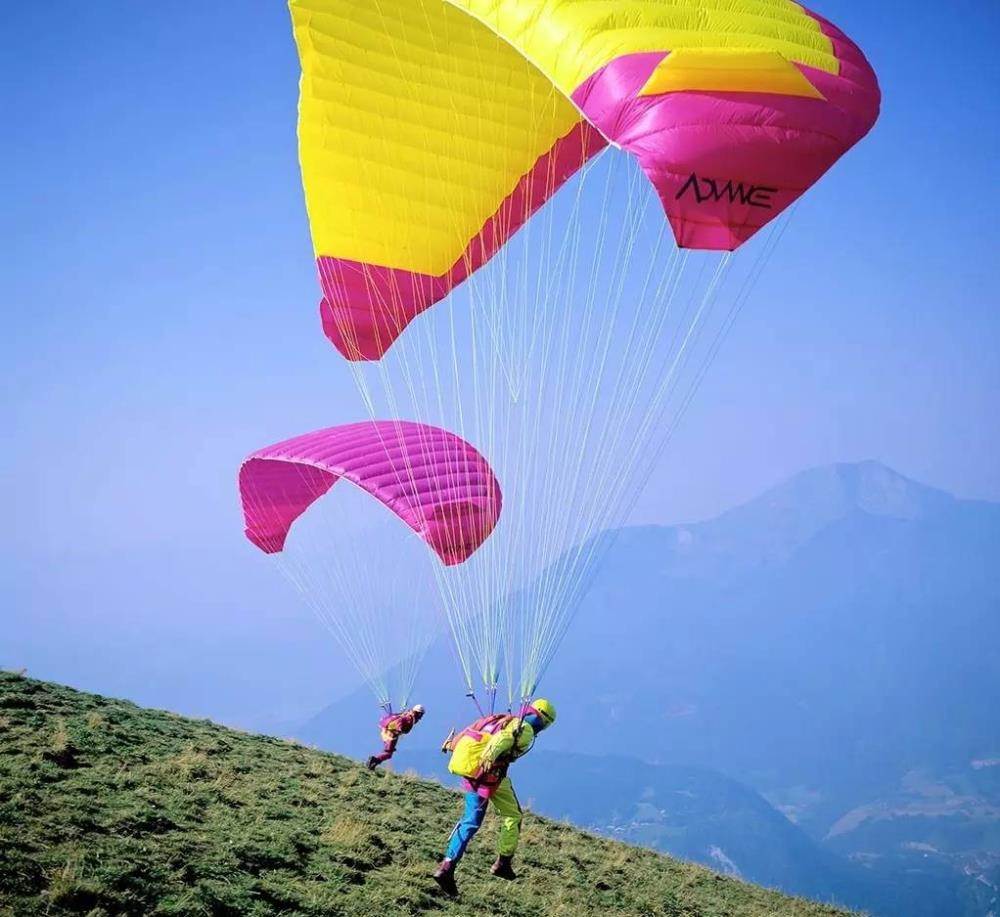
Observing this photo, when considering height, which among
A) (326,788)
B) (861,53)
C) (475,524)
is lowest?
(326,788)

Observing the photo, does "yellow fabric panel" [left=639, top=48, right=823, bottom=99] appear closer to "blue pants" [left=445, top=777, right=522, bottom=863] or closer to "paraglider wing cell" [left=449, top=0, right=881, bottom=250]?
"paraglider wing cell" [left=449, top=0, right=881, bottom=250]

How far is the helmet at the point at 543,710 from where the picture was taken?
26.5ft

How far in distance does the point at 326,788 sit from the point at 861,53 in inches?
427

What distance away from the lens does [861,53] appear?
9430mm

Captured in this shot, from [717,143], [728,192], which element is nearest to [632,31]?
[717,143]

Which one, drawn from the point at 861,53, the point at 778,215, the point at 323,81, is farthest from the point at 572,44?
the point at 323,81

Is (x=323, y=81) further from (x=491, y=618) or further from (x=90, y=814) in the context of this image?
(x=90, y=814)

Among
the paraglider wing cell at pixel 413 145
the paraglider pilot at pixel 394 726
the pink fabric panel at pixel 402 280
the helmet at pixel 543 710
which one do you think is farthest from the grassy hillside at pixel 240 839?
the paraglider wing cell at pixel 413 145

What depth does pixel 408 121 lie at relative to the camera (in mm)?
11867

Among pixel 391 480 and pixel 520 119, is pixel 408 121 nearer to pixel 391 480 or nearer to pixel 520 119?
pixel 520 119

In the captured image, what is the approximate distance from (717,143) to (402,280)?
6337 millimetres

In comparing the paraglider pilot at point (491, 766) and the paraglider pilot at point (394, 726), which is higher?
the paraglider pilot at point (394, 726)

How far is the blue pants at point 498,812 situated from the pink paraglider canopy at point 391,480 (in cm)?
271

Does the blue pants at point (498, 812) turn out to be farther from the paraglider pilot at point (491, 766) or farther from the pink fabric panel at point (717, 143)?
the pink fabric panel at point (717, 143)
